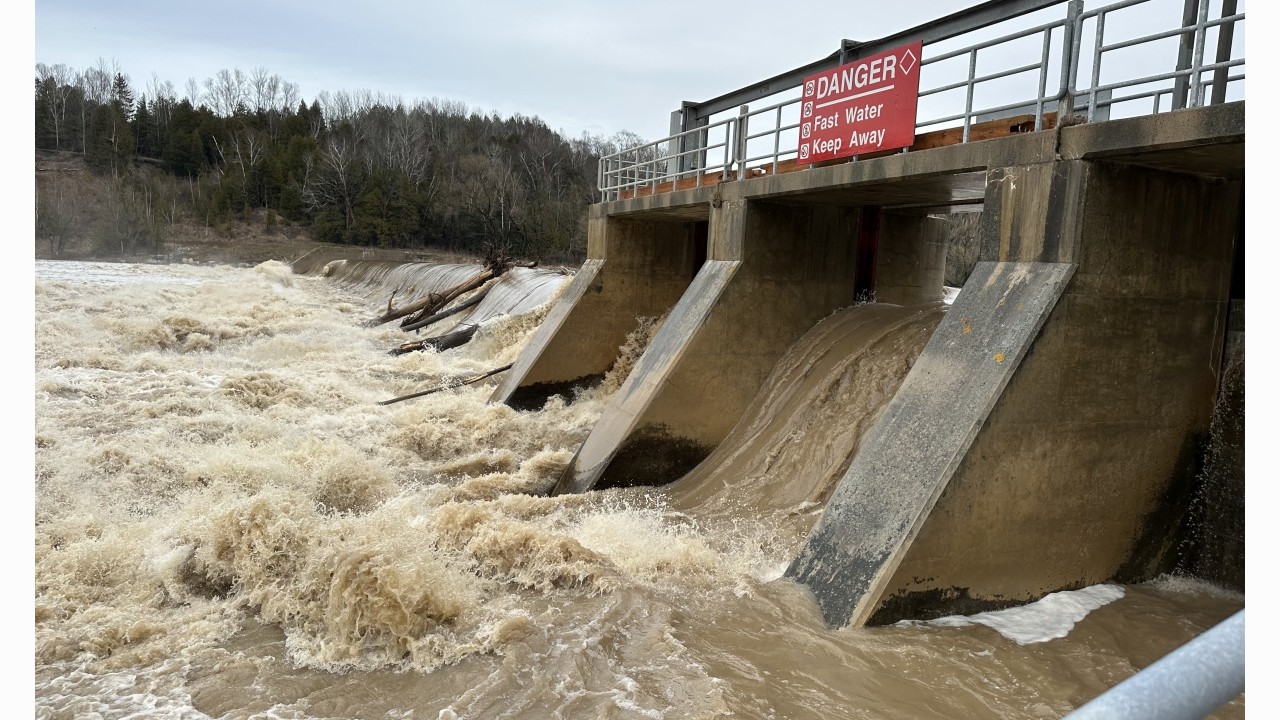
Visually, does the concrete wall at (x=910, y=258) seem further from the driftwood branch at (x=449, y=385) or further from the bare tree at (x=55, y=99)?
the bare tree at (x=55, y=99)

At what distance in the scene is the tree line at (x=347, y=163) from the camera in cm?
5572

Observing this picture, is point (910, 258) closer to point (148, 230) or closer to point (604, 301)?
point (604, 301)

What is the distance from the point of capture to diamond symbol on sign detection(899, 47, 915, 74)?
7.41 meters

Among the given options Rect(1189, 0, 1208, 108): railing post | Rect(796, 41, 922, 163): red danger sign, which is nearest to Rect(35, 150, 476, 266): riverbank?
Rect(796, 41, 922, 163): red danger sign

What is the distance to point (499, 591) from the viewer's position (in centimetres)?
610

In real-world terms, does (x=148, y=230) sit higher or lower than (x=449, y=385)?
higher

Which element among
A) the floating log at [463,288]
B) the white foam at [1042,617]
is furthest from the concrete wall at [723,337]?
the floating log at [463,288]

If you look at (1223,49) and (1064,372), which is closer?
(1064,372)

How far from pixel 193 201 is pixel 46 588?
218 feet

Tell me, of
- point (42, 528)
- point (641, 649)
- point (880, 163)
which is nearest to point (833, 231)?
point (880, 163)

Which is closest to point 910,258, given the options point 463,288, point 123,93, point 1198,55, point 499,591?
point 1198,55

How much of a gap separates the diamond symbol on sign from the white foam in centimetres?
480

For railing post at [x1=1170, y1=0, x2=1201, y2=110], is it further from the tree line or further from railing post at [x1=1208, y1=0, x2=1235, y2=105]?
the tree line

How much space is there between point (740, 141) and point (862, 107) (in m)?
2.57
